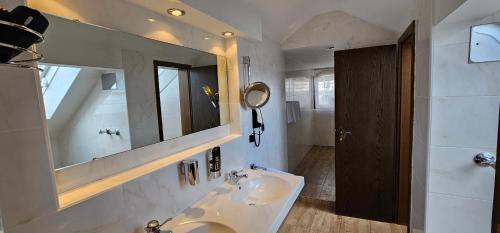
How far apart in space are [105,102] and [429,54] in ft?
5.72

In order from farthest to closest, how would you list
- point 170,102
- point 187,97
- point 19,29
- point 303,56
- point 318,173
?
point 318,173 → point 303,56 → point 187,97 → point 170,102 → point 19,29

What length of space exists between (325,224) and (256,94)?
1.56m

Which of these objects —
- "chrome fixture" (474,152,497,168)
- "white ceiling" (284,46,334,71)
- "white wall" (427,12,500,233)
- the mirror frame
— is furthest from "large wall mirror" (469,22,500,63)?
"white ceiling" (284,46,334,71)

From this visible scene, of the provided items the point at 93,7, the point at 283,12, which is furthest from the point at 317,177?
the point at 93,7

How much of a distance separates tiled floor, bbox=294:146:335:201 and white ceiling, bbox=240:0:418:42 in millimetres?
2039

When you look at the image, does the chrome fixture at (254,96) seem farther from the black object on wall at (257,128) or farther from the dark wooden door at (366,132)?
the dark wooden door at (366,132)

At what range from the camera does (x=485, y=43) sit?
122 centimetres

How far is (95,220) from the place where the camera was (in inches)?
34.9

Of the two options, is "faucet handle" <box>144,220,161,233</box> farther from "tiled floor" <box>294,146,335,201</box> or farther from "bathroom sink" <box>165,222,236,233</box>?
"tiled floor" <box>294,146,335,201</box>

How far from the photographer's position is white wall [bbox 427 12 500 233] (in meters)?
1.25

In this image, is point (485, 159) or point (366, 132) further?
point (366, 132)

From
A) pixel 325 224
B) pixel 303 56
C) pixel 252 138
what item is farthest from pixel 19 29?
pixel 303 56

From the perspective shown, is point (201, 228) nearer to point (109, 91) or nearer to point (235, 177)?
point (235, 177)

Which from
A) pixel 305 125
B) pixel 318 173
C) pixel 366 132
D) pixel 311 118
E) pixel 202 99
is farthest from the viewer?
pixel 311 118
